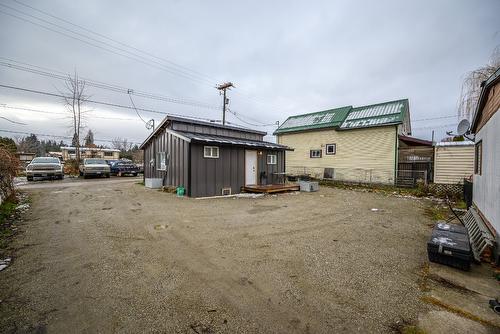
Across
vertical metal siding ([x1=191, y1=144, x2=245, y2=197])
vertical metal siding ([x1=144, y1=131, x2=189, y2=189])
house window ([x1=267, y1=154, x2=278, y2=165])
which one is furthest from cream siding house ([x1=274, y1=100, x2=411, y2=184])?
vertical metal siding ([x1=144, y1=131, x2=189, y2=189])

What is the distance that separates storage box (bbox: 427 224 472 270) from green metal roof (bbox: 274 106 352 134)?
48.7 feet

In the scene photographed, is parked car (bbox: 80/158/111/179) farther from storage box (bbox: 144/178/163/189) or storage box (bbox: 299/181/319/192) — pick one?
storage box (bbox: 299/181/319/192)

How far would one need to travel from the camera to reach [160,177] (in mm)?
13812

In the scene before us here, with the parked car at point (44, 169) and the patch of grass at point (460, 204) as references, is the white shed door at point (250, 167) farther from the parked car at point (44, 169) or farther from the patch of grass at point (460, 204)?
the parked car at point (44, 169)

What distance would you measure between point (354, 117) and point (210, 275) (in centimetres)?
1811

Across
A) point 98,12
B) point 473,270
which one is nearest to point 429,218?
point 473,270

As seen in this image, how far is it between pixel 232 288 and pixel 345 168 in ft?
53.8

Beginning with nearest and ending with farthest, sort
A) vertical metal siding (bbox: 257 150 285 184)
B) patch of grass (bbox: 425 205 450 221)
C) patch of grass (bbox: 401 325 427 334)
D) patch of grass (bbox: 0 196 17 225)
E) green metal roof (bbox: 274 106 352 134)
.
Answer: patch of grass (bbox: 401 325 427 334)
patch of grass (bbox: 0 196 17 225)
patch of grass (bbox: 425 205 450 221)
vertical metal siding (bbox: 257 150 285 184)
green metal roof (bbox: 274 106 352 134)

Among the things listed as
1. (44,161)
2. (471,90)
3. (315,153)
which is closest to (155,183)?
(44,161)

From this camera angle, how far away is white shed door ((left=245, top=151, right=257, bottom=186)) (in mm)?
12984

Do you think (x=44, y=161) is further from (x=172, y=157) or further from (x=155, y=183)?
(x=172, y=157)

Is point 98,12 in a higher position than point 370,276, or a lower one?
higher

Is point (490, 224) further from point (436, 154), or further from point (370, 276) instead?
point (436, 154)

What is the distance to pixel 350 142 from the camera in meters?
17.1
